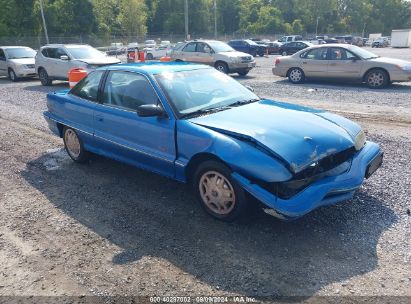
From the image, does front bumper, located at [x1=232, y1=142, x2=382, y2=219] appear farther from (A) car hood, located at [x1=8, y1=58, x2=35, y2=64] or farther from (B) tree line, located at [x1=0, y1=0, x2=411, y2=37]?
(B) tree line, located at [x1=0, y1=0, x2=411, y2=37]

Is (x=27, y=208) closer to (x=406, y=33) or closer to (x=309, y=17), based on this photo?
(x=406, y=33)

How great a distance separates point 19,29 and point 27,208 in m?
62.0

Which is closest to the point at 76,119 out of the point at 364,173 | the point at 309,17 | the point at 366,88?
the point at 364,173

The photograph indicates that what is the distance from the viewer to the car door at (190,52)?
17312 mm

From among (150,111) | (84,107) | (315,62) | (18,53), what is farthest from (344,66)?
(18,53)

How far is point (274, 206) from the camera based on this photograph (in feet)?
11.3

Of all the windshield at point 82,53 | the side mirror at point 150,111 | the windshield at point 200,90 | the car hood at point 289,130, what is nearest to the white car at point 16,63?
the windshield at point 82,53

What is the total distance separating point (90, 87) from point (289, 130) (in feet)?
10.5

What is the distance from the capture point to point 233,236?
3.77 m

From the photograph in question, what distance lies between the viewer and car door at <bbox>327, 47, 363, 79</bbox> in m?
12.7

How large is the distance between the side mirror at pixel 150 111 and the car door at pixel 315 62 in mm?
10749

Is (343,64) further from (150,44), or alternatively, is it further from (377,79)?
(150,44)

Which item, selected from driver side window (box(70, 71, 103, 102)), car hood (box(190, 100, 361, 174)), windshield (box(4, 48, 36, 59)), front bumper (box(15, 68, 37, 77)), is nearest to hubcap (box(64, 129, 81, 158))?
driver side window (box(70, 71, 103, 102))

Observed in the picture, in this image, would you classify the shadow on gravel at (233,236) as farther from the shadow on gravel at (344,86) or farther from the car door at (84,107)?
the shadow on gravel at (344,86)
